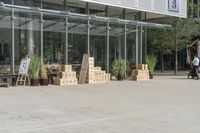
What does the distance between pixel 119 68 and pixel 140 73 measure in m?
1.35

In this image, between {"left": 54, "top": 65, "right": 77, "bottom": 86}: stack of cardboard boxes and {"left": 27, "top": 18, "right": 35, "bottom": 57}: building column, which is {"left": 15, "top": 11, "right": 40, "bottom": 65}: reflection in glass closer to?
{"left": 27, "top": 18, "right": 35, "bottom": 57}: building column

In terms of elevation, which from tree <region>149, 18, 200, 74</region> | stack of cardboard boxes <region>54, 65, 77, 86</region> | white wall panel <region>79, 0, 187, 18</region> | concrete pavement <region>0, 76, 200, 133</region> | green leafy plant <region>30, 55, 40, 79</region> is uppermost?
white wall panel <region>79, 0, 187, 18</region>

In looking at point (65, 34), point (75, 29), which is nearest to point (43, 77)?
point (65, 34)

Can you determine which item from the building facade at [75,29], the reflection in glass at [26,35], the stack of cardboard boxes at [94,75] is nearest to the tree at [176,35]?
the building facade at [75,29]

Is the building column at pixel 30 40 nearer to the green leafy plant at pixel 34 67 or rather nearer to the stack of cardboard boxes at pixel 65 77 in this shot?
the green leafy plant at pixel 34 67

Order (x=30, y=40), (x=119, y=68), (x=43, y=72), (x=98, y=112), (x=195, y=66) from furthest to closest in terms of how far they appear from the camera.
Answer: (x=195, y=66) < (x=119, y=68) < (x=30, y=40) < (x=43, y=72) < (x=98, y=112)

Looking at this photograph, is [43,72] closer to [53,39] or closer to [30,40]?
[30,40]

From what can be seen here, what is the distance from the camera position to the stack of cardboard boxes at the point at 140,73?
2570 cm

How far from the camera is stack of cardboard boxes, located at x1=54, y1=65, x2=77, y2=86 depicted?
68.9ft

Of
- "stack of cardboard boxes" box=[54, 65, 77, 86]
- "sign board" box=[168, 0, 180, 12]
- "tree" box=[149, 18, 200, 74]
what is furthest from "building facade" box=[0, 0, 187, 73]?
"tree" box=[149, 18, 200, 74]

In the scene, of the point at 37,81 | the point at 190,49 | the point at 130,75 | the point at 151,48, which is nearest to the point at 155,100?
the point at 37,81

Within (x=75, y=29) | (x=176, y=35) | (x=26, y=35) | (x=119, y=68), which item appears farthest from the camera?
(x=176, y=35)

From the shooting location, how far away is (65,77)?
21203mm

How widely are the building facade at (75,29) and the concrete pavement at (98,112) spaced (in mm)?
5482
